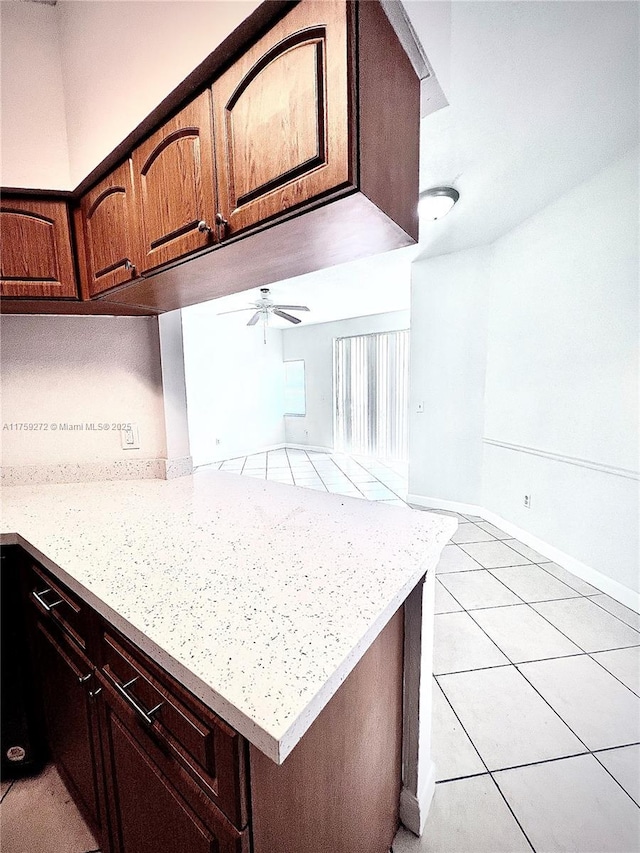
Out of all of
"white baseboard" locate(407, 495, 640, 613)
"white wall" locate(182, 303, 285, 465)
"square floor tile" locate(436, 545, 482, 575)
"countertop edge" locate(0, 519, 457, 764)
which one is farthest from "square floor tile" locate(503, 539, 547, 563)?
"white wall" locate(182, 303, 285, 465)

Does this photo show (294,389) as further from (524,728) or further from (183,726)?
(183,726)

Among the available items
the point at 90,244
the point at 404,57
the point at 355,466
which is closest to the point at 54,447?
the point at 90,244

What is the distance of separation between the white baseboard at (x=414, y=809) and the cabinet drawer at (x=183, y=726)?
2.86 feet

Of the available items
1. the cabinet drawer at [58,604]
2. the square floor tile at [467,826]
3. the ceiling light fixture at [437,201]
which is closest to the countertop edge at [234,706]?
the cabinet drawer at [58,604]

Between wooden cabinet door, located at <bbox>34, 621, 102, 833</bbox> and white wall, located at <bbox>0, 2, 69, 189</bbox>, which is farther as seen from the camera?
white wall, located at <bbox>0, 2, 69, 189</bbox>

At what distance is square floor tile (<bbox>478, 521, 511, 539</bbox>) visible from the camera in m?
3.11

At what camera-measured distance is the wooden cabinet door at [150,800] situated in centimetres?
63

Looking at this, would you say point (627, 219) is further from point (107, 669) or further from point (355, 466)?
point (355, 466)

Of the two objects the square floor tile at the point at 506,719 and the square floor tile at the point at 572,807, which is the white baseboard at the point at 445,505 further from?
the square floor tile at the point at 572,807

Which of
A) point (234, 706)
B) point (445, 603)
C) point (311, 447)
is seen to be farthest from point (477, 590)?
point (311, 447)

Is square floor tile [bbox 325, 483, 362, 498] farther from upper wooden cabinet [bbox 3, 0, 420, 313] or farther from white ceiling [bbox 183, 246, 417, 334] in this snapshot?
upper wooden cabinet [bbox 3, 0, 420, 313]

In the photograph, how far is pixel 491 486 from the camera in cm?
338

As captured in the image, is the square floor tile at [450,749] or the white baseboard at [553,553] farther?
the white baseboard at [553,553]

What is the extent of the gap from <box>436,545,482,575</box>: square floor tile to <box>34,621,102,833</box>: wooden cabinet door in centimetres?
211
